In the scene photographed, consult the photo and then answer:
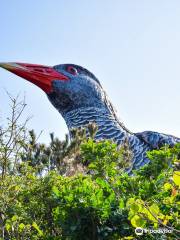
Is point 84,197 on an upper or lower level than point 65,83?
lower

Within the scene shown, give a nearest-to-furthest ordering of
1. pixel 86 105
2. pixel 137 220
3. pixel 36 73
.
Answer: pixel 137 220, pixel 86 105, pixel 36 73

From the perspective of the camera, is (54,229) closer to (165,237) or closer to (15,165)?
(15,165)

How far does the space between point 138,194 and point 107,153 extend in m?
0.95

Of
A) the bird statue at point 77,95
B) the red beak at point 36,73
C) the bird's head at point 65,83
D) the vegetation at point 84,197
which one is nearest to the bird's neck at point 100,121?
the bird statue at point 77,95

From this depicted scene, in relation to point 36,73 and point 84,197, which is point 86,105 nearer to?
point 36,73

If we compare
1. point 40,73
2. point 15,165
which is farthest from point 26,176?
point 40,73

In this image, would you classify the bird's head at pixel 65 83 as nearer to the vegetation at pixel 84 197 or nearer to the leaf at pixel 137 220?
the vegetation at pixel 84 197

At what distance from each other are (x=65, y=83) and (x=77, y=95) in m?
0.39

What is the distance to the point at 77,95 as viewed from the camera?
9.60 metres

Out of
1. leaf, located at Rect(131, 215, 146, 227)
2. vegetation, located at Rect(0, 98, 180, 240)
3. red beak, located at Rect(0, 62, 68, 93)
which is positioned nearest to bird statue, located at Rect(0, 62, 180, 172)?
red beak, located at Rect(0, 62, 68, 93)

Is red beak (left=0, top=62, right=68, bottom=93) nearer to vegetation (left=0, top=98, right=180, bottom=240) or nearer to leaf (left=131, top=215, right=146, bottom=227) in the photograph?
vegetation (left=0, top=98, right=180, bottom=240)

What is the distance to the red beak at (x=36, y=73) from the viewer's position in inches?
391

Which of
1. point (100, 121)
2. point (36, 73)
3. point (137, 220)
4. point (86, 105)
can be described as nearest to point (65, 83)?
point (86, 105)

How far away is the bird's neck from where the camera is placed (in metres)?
8.92
